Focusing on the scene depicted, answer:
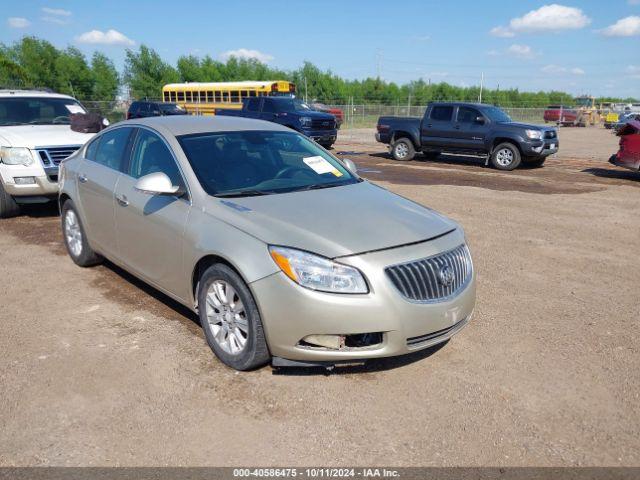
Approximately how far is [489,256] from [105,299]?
4248 millimetres

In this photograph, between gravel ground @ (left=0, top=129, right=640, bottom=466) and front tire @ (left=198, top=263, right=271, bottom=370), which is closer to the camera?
gravel ground @ (left=0, top=129, right=640, bottom=466)

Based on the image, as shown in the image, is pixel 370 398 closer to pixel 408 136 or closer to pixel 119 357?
pixel 119 357

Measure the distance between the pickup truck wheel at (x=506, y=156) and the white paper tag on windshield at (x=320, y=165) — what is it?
11636 mm

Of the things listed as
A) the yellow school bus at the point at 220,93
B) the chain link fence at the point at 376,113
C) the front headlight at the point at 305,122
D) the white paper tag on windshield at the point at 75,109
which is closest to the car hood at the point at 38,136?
the white paper tag on windshield at the point at 75,109

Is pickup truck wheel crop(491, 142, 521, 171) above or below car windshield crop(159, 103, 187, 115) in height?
below

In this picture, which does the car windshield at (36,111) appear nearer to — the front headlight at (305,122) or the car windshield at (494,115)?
the front headlight at (305,122)

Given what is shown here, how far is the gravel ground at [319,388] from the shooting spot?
2.88m

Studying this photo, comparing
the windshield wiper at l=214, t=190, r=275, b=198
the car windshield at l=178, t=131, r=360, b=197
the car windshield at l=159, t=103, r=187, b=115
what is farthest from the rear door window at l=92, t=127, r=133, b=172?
the car windshield at l=159, t=103, r=187, b=115

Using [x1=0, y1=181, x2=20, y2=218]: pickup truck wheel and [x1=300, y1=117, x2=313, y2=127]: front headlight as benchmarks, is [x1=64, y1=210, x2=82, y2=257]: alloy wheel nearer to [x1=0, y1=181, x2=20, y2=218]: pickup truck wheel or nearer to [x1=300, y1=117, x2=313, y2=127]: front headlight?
[x1=0, y1=181, x2=20, y2=218]: pickup truck wheel

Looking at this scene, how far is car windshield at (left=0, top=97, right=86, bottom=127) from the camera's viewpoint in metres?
8.72

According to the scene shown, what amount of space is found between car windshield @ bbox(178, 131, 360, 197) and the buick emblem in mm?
1318

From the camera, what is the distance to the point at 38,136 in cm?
779

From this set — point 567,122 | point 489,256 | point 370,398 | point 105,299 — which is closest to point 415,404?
point 370,398

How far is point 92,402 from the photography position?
3301 mm
